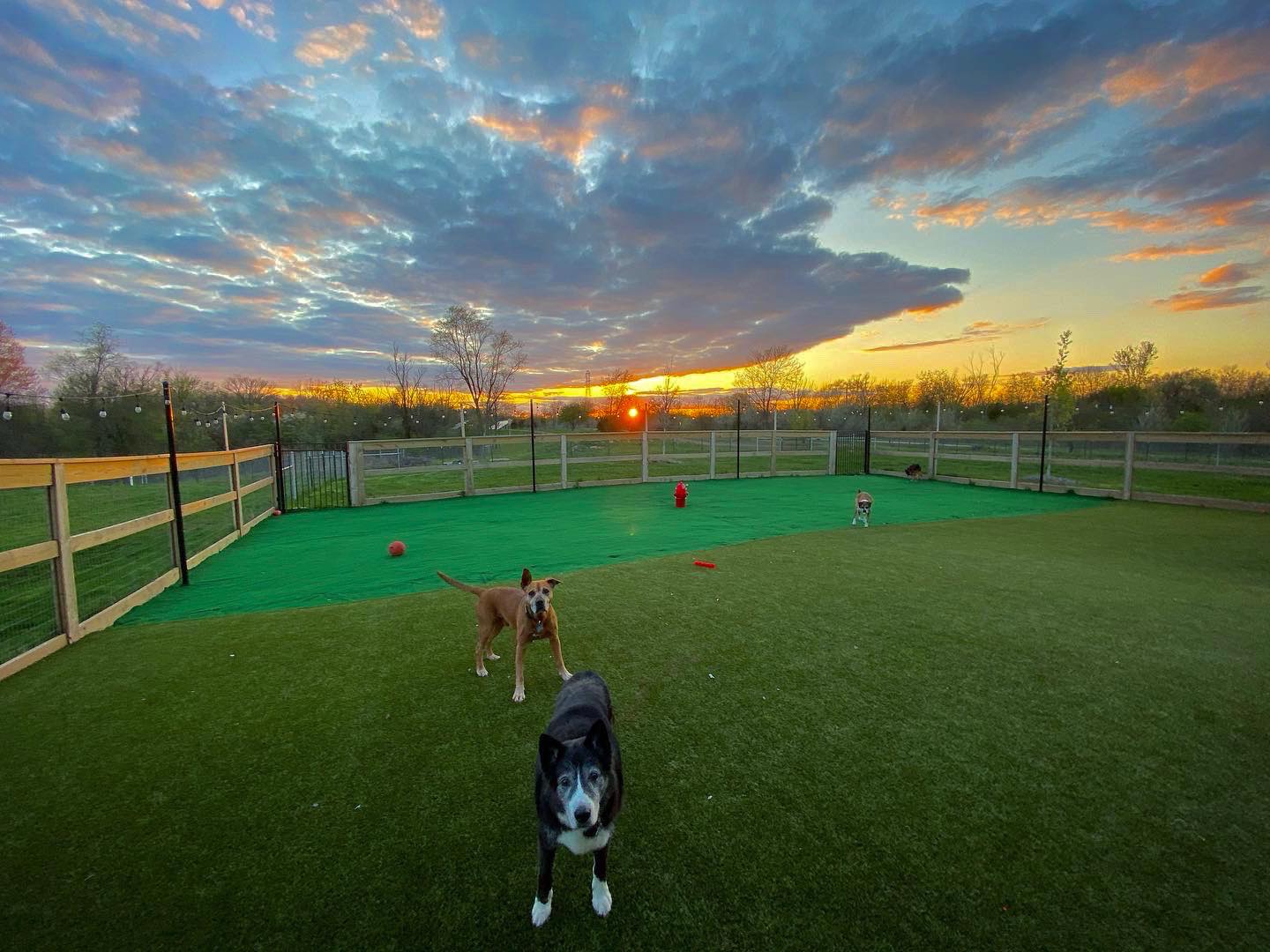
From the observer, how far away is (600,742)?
5.42 feet

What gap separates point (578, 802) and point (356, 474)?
12.0 m

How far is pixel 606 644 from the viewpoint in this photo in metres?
3.79

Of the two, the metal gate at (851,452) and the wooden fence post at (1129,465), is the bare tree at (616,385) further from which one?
the wooden fence post at (1129,465)

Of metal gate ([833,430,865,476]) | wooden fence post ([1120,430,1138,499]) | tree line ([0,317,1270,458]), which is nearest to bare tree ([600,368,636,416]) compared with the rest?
tree line ([0,317,1270,458])

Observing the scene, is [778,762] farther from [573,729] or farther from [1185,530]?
[1185,530]

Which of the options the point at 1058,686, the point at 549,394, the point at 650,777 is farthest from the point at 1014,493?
the point at 549,394

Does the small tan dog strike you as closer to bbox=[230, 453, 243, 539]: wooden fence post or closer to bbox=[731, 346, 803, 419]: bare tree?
bbox=[230, 453, 243, 539]: wooden fence post

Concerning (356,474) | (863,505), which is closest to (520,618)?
(863,505)

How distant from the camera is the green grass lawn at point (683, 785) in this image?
164 cm

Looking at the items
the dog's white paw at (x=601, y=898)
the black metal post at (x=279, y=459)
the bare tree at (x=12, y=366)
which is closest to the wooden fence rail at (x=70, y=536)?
the dog's white paw at (x=601, y=898)

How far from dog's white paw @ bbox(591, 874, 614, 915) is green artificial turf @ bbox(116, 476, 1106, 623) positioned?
4.25 m

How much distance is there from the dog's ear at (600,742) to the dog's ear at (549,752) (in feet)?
0.30

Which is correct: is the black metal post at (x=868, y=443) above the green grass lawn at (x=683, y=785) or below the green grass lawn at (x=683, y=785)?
above

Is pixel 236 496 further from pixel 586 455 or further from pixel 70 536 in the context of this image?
pixel 586 455
